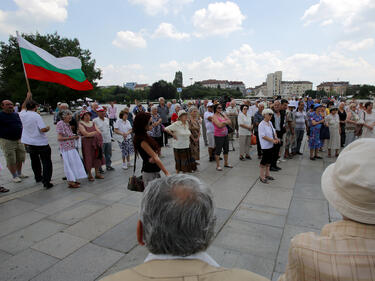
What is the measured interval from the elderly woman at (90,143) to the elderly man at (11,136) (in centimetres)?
155

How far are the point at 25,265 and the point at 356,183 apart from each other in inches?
138

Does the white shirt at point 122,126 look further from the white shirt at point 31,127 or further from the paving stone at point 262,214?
the paving stone at point 262,214

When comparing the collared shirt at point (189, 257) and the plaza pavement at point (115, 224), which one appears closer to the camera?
the collared shirt at point (189, 257)

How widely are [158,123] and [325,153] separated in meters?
6.04

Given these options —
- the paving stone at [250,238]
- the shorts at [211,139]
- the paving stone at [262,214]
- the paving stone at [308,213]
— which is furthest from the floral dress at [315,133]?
the paving stone at [250,238]

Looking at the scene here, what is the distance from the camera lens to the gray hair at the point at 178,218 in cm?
96

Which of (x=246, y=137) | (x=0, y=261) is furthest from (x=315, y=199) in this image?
(x=0, y=261)

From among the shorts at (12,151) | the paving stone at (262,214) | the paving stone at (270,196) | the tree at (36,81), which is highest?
the tree at (36,81)

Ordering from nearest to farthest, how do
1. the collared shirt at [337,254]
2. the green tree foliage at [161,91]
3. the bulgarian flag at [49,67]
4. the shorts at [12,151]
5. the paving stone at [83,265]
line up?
the collared shirt at [337,254] < the paving stone at [83,265] < the shorts at [12,151] < the bulgarian flag at [49,67] < the green tree foliage at [161,91]

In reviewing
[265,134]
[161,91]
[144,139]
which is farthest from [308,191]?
[161,91]

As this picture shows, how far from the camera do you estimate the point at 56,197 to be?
196 inches

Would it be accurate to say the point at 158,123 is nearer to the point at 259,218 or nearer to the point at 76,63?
the point at 76,63

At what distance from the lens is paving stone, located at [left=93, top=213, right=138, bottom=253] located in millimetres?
3201

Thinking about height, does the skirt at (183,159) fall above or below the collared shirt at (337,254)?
below
